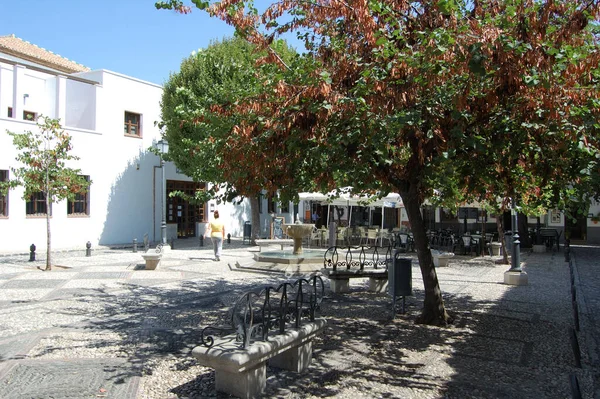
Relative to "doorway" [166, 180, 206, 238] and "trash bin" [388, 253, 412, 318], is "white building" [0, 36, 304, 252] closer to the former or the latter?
"doorway" [166, 180, 206, 238]

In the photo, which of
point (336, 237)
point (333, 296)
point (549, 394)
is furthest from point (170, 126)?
point (549, 394)

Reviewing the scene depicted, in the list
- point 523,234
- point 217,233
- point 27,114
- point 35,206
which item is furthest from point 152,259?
point 523,234

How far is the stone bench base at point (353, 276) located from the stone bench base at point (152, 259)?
5.46 m

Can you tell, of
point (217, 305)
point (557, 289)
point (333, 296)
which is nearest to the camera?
point (217, 305)

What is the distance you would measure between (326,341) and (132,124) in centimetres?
1904

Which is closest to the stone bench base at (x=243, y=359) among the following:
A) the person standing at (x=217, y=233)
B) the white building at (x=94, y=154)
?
the person standing at (x=217, y=233)

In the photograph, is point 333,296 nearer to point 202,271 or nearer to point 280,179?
point 280,179

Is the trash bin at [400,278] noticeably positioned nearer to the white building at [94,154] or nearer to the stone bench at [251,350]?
the stone bench at [251,350]

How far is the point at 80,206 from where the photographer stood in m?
20.3

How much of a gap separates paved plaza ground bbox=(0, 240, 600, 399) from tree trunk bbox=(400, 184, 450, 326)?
0.22 m

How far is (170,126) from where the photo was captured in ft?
65.5

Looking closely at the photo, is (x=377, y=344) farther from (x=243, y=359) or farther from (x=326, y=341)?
(x=243, y=359)

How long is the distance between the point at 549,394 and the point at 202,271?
9.88 meters

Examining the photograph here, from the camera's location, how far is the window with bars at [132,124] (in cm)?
2250
